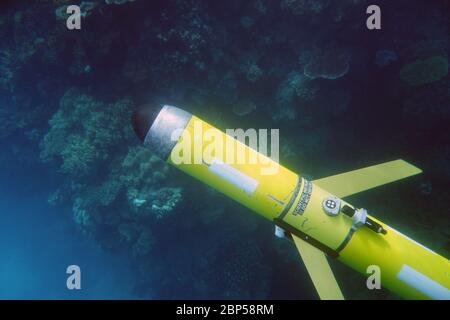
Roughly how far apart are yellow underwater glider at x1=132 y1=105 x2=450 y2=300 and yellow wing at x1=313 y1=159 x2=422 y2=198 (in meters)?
0.51

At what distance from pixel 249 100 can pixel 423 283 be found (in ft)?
17.1

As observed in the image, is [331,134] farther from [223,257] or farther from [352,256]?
[223,257]

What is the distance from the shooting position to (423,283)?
4582 millimetres

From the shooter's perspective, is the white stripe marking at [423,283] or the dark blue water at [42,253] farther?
the dark blue water at [42,253]

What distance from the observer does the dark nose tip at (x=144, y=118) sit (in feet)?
15.8

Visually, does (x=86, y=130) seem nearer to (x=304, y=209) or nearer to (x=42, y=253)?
(x=304, y=209)

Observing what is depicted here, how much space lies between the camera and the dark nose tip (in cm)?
481

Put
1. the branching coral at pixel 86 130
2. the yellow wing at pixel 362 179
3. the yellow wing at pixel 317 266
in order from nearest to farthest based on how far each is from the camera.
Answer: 1. the yellow wing at pixel 317 266
2. the yellow wing at pixel 362 179
3. the branching coral at pixel 86 130

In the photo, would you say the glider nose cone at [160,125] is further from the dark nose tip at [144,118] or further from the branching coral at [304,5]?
the branching coral at [304,5]

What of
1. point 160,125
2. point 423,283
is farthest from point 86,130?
point 423,283

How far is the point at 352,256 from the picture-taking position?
475 cm

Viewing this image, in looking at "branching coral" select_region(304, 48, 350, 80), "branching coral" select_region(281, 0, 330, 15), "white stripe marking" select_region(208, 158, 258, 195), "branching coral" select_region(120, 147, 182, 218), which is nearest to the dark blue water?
"branching coral" select_region(120, 147, 182, 218)

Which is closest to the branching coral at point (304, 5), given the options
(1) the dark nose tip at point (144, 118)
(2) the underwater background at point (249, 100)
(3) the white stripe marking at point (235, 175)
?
(2) the underwater background at point (249, 100)

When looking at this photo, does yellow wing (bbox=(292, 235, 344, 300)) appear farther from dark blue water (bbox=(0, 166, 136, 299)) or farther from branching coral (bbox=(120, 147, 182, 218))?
dark blue water (bbox=(0, 166, 136, 299))
